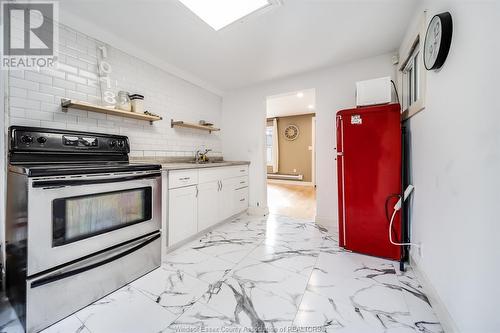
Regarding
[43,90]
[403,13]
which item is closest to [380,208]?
[403,13]

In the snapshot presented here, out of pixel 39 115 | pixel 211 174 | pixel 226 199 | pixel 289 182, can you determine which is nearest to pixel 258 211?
pixel 226 199

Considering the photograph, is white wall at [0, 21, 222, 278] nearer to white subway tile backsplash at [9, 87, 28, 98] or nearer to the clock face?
white subway tile backsplash at [9, 87, 28, 98]

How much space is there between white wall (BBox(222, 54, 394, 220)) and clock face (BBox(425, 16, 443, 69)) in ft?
4.06

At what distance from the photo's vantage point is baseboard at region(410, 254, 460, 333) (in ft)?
3.54

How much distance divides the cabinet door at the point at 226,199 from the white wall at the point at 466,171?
2209mm

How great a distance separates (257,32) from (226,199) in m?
2.15

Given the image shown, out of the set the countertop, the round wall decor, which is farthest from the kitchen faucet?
the round wall decor

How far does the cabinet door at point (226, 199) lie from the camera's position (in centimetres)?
282

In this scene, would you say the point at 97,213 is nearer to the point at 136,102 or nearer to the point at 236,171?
the point at 136,102

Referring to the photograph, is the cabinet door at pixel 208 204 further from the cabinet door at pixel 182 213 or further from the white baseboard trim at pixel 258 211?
the white baseboard trim at pixel 258 211

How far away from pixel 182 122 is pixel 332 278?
8.41ft

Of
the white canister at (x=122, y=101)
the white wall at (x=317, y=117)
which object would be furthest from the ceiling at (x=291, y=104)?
the white canister at (x=122, y=101)

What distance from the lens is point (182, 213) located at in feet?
7.07

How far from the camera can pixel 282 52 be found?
2.46 metres
